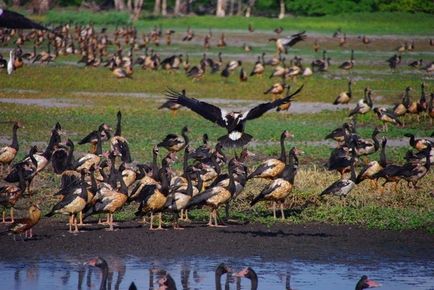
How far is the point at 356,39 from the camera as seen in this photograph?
56.4 m

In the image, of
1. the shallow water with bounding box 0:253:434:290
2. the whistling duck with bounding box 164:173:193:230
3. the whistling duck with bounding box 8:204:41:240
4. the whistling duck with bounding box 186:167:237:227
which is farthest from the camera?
the whistling duck with bounding box 186:167:237:227

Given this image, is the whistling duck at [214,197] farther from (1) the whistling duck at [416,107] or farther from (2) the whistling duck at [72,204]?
(1) the whistling duck at [416,107]

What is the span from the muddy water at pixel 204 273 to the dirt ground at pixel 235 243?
0.31m

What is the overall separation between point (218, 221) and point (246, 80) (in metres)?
22.8

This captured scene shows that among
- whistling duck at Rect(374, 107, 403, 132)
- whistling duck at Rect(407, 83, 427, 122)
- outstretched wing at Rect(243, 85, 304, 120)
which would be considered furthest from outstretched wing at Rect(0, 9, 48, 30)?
whistling duck at Rect(407, 83, 427, 122)

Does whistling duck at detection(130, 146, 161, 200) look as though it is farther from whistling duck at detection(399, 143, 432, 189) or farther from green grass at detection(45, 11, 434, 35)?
green grass at detection(45, 11, 434, 35)

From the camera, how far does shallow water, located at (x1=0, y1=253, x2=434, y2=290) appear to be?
11.6 metres

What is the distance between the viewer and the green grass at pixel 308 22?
63.1 meters

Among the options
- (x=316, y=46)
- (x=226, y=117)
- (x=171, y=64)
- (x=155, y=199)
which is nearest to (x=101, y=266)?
(x=155, y=199)

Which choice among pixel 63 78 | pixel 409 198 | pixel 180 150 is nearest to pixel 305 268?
pixel 409 198

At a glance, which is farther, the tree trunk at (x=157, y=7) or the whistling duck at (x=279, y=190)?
the tree trunk at (x=157, y=7)

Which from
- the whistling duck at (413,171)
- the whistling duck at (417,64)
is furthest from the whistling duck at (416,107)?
the whistling duck at (417,64)

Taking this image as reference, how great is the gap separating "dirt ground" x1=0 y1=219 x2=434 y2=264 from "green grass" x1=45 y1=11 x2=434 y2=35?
47710mm

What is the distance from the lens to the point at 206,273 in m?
12.1
